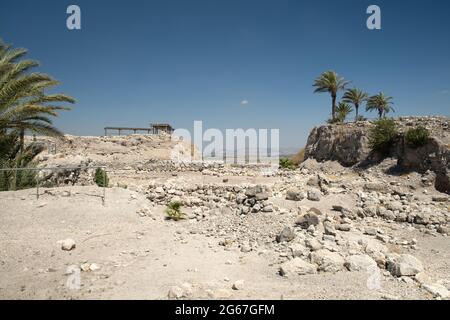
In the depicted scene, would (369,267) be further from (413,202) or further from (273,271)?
(413,202)

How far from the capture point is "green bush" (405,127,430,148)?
15.9m

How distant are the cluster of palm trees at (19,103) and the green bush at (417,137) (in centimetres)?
1766

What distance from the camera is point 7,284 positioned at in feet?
16.4

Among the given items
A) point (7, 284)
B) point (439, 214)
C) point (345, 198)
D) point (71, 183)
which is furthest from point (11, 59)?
point (439, 214)

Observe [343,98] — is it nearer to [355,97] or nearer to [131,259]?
[355,97]

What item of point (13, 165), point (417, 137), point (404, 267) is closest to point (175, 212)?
point (13, 165)

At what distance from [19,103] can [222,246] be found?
879 centimetres

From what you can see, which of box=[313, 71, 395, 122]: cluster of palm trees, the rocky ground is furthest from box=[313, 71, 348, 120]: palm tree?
the rocky ground

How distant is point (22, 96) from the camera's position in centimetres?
984

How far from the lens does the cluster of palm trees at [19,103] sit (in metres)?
9.52

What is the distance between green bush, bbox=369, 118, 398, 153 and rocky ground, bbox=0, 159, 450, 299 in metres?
8.10

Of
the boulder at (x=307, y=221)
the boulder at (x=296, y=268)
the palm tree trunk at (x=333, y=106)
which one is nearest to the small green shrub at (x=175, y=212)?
the boulder at (x=307, y=221)

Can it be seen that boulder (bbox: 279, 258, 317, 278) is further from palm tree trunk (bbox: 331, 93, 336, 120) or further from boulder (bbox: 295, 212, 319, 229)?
palm tree trunk (bbox: 331, 93, 336, 120)

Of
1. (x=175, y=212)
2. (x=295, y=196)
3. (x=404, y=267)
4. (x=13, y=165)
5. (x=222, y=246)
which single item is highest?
(x=13, y=165)
